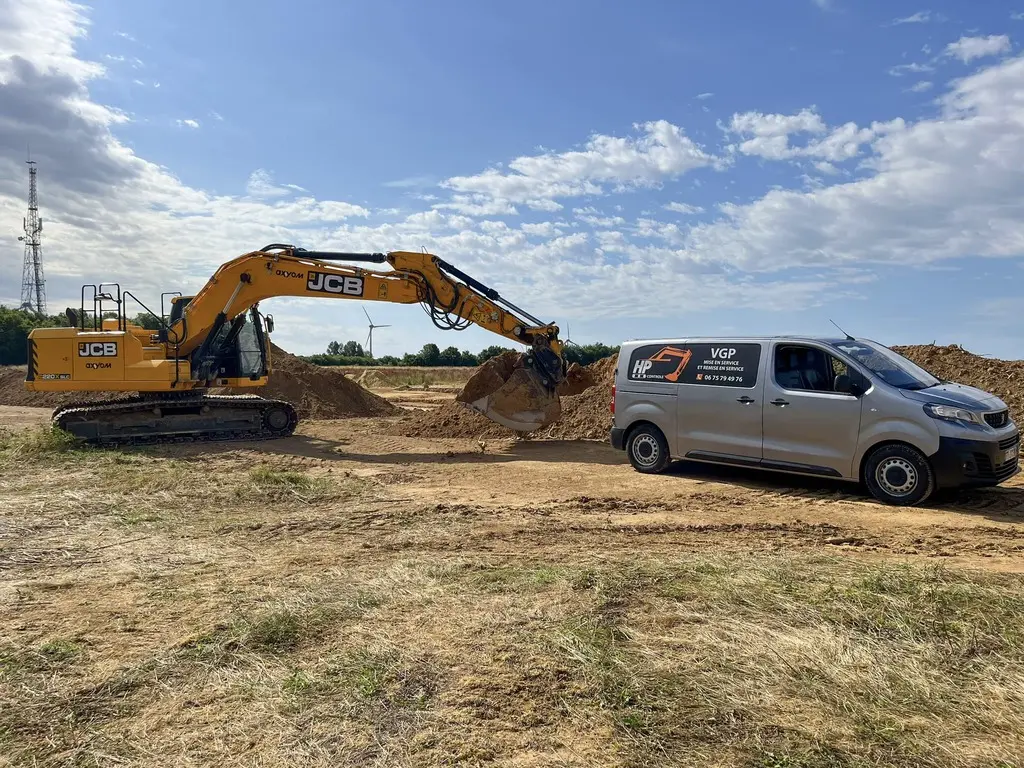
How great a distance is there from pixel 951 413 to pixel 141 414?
13.9 meters

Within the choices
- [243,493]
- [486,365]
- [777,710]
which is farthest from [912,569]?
[486,365]

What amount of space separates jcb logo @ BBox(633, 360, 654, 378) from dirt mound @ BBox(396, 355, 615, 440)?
4.49 metres

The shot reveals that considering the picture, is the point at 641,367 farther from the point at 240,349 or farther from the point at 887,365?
the point at 240,349

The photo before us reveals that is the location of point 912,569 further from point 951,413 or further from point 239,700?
point 239,700

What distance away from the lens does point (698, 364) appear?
9742 mm

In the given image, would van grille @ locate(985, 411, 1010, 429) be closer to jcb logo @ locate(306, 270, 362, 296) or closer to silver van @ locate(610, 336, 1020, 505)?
silver van @ locate(610, 336, 1020, 505)

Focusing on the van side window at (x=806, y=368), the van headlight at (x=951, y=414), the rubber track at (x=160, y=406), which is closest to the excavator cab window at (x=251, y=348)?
the rubber track at (x=160, y=406)

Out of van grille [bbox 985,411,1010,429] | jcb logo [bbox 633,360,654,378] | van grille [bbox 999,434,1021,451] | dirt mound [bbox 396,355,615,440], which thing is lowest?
dirt mound [bbox 396,355,615,440]

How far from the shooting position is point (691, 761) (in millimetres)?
2873

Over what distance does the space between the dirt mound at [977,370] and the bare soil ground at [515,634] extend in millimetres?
5987

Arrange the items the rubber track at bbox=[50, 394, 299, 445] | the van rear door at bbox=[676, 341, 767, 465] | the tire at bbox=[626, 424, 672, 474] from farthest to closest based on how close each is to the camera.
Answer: the rubber track at bbox=[50, 394, 299, 445] < the tire at bbox=[626, 424, 672, 474] < the van rear door at bbox=[676, 341, 767, 465]

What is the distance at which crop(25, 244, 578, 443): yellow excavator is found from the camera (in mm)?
13945

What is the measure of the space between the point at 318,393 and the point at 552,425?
1111 cm

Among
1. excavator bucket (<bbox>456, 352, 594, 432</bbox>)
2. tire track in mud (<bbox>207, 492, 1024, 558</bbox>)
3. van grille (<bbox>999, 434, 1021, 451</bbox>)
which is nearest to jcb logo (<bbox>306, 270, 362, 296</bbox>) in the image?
excavator bucket (<bbox>456, 352, 594, 432</bbox>)
